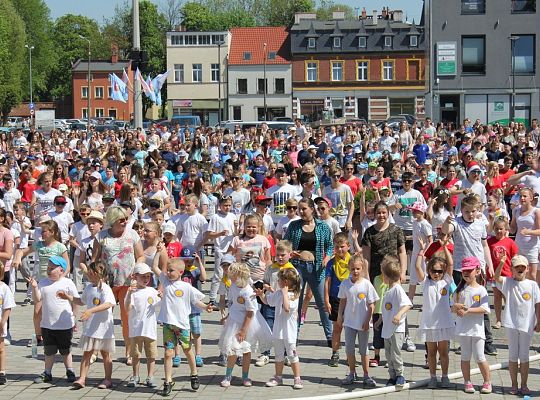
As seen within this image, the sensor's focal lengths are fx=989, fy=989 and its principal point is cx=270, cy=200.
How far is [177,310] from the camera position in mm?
10164

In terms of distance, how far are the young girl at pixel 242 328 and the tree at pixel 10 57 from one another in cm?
7356

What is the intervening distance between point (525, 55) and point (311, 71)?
1172 inches

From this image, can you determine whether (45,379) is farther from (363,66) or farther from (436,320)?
(363,66)

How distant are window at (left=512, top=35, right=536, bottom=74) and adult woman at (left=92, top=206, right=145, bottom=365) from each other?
43524 mm

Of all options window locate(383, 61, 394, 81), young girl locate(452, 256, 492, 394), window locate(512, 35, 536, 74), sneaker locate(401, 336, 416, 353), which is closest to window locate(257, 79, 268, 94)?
window locate(383, 61, 394, 81)

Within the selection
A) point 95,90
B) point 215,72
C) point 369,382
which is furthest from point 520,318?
point 95,90

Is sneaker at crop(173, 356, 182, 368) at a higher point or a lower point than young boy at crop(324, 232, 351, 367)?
lower

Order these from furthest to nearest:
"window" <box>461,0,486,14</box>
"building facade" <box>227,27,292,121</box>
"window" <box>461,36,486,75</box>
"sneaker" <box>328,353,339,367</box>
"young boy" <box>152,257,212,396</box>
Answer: "building facade" <box>227,27,292,121</box>, "window" <box>461,36,486,75</box>, "window" <box>461,0,486,14</box>, "sneaker" <box>328,353,339,367</box>, "young boy" <box>152,257,212,396</box>

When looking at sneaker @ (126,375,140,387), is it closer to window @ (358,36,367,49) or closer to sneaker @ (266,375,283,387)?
sneaker @ (266,375,283,387)

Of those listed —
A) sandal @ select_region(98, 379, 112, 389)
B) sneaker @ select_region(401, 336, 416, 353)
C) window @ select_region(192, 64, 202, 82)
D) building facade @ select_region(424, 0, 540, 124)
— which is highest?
window @ select_region(192, 64, 202, 82)

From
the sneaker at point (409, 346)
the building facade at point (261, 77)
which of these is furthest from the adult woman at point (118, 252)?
the building facade at point (261, 77)

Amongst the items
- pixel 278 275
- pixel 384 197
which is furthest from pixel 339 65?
pixel 278 275

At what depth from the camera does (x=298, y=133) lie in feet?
99.6

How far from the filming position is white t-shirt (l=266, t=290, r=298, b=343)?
402 inches
